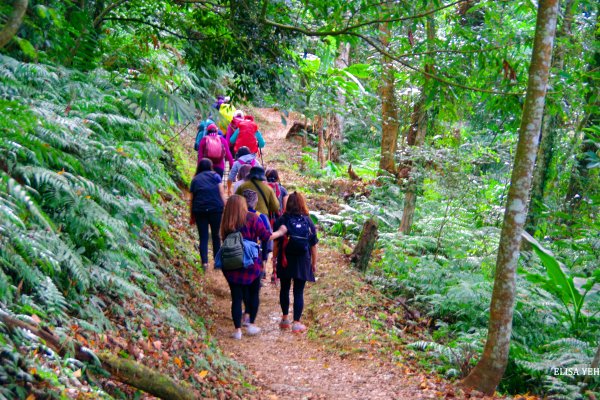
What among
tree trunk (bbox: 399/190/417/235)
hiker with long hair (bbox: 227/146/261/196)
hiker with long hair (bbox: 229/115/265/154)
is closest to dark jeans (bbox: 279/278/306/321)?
A: hiker with long hair (bbox: 227/146/261/196)

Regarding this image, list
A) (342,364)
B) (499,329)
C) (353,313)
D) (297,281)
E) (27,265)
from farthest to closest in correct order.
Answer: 1. (353,313)
2. (297,281)
3. (342,364)
4. (499,329)
5. (27,265)

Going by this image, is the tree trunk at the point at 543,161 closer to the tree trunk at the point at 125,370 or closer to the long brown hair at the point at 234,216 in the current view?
the long brown hair at the point at 234,216

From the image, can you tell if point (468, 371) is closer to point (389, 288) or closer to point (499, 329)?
point (499, 329)

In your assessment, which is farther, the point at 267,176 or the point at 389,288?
the point at 389,288

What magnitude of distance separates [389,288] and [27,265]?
8.39 metres

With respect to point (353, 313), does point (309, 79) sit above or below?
above

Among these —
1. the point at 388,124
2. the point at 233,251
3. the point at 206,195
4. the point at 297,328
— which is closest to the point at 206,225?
the point at 206,195

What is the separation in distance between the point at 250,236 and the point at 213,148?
12.7 ft

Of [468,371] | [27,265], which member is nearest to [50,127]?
[27,265]

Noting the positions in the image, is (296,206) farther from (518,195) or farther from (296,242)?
(518,195)

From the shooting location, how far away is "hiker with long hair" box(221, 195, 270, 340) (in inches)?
295

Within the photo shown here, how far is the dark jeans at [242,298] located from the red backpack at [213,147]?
370 cm

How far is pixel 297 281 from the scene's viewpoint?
8.60m

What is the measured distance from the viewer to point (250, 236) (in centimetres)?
771
